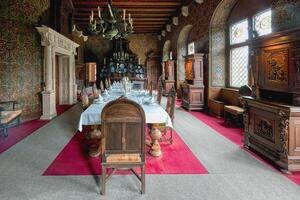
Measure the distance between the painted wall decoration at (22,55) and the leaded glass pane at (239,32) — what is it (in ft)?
18.4

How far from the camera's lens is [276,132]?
3400 mm

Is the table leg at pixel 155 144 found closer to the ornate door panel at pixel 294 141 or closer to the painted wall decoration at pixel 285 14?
the ornate door panel at pixel 294 141

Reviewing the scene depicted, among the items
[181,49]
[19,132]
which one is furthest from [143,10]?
[19,132]

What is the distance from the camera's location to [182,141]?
4.72 metres

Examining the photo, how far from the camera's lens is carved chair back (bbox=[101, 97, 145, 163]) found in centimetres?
247

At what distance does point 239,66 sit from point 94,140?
4.69m

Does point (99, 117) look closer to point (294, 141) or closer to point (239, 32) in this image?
point (294, 141)

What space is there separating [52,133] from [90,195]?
10.4 ft

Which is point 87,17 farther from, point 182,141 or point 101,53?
point 182,141

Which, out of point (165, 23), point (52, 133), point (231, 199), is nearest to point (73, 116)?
point (52, 133)

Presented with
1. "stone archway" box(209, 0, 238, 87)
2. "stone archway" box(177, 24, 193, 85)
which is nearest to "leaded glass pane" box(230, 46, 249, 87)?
"stone archway" box(209, 0, 238, 87)

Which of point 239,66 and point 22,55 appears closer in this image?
point 22,55

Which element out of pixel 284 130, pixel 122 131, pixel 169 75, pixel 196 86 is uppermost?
pixel 169 75

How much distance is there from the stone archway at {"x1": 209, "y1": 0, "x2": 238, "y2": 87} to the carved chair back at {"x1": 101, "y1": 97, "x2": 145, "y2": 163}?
5688 millimetres
